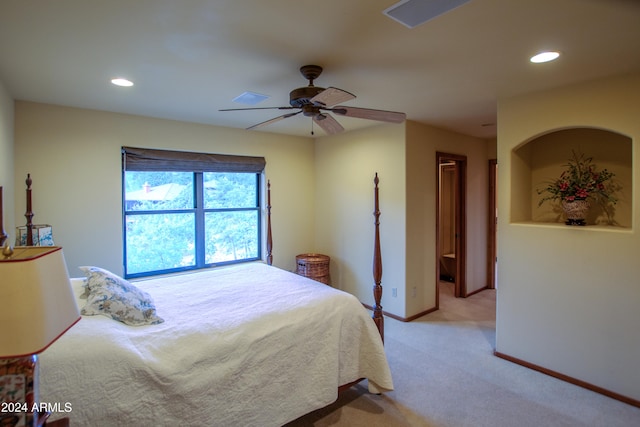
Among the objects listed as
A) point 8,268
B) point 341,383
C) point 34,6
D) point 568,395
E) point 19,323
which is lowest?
point 568,395

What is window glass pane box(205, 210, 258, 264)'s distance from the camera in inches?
175

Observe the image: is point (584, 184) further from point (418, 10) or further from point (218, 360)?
point (218, 360)

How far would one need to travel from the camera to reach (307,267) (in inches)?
184

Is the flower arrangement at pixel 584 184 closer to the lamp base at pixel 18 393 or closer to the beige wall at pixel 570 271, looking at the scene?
the beige wall at pixel 570 271

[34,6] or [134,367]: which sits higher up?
[34,6]

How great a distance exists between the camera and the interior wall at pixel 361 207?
408 cm

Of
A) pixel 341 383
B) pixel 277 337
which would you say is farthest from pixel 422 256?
pixel 277 337

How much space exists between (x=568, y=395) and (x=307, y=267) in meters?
3.05

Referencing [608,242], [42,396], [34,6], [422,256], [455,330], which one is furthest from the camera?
[422,256]

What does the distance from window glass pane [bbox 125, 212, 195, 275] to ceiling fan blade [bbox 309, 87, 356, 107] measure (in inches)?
111

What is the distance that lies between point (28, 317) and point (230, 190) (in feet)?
12.3

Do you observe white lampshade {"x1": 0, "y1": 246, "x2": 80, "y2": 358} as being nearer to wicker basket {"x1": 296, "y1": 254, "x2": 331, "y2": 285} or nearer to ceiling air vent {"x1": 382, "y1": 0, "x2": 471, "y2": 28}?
ceiling air vent {"x1": 382, "y1": 0, "x2": 471, "y2": 28}

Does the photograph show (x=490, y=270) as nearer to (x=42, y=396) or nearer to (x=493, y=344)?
(x=493, y=344)

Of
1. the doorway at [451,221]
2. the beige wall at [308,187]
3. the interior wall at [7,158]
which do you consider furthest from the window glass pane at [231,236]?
the doorway at [451,221]
